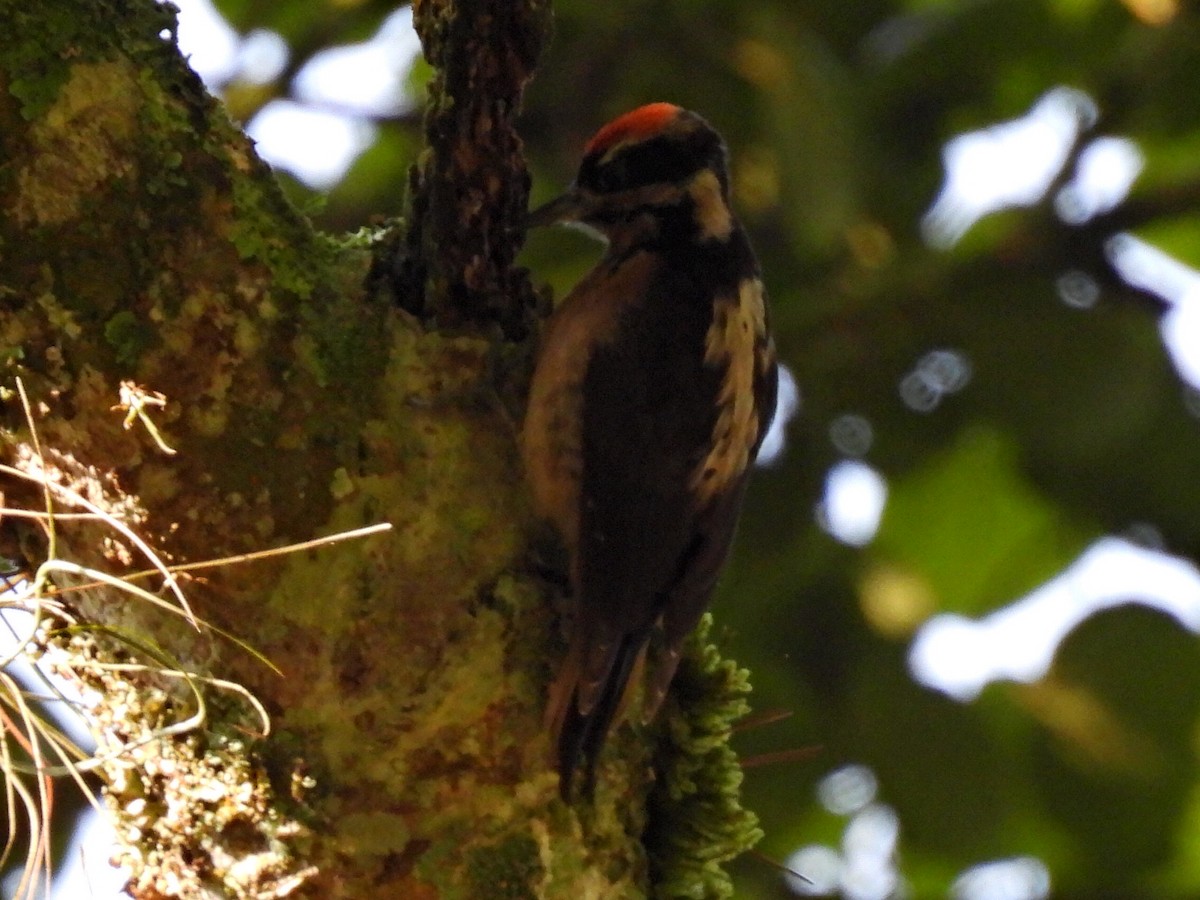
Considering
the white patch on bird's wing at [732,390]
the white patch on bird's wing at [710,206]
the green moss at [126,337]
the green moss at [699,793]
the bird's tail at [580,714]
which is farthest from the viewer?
the white patch on bird's wing at [710,206]

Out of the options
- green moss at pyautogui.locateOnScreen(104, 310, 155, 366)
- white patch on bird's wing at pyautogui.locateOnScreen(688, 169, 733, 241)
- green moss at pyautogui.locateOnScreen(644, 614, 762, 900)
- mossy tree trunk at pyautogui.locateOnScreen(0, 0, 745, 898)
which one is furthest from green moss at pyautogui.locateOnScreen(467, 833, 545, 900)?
white patch on bird's wing at pyautogui.locateOnScreen(688, 169, 733, 241)

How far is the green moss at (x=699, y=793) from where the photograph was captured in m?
2.46

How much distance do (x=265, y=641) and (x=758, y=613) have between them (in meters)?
1.88

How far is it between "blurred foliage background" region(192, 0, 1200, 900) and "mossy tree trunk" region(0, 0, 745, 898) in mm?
1416

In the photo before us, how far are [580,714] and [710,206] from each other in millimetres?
1304

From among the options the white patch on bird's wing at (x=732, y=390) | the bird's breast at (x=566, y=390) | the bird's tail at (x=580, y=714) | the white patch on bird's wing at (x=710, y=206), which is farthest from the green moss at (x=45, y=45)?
the white patch on bird's wing at (x=710, y=206)

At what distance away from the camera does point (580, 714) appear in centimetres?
228

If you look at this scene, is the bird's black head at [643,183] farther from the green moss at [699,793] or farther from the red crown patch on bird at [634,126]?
the green moss at [699,793]

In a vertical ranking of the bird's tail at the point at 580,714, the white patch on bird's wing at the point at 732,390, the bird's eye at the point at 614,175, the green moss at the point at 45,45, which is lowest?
the bird's tail at the point at 580,714

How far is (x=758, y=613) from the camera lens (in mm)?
3861

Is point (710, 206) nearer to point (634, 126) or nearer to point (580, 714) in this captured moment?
point (634, 126)

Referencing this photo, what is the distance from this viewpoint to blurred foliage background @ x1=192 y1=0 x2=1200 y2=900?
3680 mm

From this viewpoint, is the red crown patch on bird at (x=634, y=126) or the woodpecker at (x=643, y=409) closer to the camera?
the woodpecker at (x=643, y=409)

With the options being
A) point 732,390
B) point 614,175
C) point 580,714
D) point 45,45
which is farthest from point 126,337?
point 614,175
